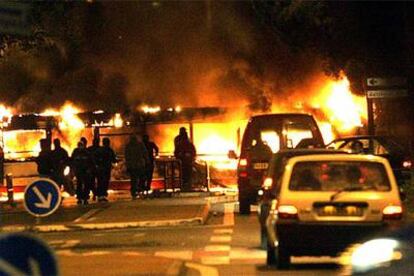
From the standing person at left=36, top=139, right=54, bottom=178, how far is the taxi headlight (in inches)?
697

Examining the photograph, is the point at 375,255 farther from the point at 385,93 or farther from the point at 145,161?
the point at 145,161

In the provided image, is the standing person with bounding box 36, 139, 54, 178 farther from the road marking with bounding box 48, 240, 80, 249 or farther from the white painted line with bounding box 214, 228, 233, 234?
the white painted line with bounding box 214, 228, 233, 234

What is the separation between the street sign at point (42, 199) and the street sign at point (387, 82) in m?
14.6

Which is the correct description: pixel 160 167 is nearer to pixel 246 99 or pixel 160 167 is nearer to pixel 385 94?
pixel 385 94

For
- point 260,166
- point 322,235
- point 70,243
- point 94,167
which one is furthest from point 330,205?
point 94,167

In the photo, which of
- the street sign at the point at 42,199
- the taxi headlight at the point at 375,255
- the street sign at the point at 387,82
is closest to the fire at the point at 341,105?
the street sign at the point at 387,82

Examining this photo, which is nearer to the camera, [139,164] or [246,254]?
[246,254]

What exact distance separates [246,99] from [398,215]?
27.8 metres

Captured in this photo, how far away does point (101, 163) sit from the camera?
2684cm

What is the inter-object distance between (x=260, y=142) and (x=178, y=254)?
697cm

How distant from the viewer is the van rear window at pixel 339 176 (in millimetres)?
13594

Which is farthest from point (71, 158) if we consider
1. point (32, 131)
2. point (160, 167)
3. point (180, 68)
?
point (180, 68)

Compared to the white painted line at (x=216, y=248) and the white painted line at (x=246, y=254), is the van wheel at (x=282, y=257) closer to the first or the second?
the white painted line at (x=246, y=254)

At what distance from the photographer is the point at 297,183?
13.7 m
